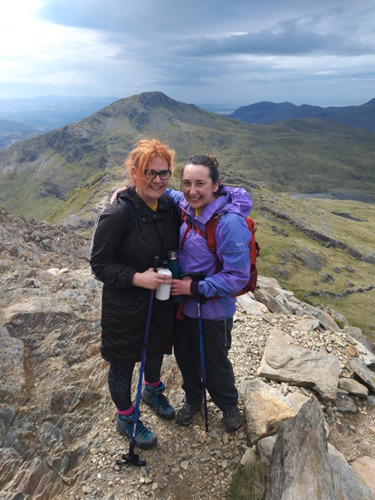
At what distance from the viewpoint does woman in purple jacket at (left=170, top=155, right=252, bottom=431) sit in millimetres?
5746

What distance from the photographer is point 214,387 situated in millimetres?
7203

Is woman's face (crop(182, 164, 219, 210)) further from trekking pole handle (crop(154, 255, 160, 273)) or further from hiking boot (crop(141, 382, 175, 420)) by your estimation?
hiking boot (crop(141, 382, 175, 420))

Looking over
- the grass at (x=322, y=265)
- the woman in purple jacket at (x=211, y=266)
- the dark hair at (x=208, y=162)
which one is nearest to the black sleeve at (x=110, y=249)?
the woman in purple jacket at (x=211, y=266)

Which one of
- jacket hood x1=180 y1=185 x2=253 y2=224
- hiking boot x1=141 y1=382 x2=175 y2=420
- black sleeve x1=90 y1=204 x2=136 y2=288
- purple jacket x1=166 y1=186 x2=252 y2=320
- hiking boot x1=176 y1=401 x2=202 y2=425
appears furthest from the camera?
hiking boot x1=141 y1=382 x2=175 y2=420

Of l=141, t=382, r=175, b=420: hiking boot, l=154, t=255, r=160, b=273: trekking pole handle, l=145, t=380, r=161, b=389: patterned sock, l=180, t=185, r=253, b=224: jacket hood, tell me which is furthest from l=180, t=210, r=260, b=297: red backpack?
l=141, t=382, r=175, b=420: hiking boot

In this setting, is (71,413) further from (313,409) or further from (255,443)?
(313,409)

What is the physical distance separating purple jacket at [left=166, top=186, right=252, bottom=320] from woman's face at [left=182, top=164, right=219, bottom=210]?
0.19 metres

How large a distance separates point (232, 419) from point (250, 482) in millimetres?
1452

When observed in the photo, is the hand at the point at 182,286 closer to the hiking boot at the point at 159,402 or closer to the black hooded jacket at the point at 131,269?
the black hooded jacket at the point at 131,269

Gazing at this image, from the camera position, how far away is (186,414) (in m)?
7.63

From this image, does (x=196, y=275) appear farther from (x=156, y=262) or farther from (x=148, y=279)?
(x=148, y=279)

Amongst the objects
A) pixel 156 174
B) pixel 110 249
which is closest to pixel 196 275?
pixel 110 249

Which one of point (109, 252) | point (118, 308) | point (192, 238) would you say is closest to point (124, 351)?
point (118, 308)

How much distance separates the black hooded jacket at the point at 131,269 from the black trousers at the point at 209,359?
1.51 feet
